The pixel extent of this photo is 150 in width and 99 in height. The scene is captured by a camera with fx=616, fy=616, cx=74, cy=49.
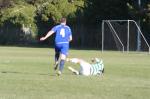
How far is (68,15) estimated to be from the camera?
72.8 m

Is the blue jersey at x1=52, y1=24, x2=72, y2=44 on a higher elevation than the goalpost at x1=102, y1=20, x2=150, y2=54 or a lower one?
higher

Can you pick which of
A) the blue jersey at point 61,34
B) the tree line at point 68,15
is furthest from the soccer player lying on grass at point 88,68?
the tree line at point 68,15

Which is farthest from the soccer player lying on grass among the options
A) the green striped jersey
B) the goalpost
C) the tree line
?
the tree line

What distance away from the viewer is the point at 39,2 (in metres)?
70.2

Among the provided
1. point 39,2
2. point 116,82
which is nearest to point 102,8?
point 39,2

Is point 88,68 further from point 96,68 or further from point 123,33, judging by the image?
point 123,33

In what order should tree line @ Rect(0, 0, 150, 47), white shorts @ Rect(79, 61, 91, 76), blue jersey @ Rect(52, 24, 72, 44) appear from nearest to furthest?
white shorts @ Rect(79, 61, 91, 76), blue jersey @ Rect(52, 24, 72, 44), tree line @ Rect(0, 0, 150, 47)

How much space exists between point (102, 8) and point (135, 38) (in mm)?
12131

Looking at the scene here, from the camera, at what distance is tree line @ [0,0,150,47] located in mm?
63906

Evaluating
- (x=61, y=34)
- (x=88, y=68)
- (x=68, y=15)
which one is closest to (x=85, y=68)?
(x=88, y=68)

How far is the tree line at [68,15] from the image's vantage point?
63906mm

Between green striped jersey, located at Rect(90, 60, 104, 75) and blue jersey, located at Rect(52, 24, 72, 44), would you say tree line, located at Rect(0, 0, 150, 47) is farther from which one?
green striped jersey, located at Rect(90, 60, 104, 75)

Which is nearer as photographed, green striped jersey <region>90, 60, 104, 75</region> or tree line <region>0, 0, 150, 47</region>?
green striped jersey <region>90, 60, 104, 75</region>

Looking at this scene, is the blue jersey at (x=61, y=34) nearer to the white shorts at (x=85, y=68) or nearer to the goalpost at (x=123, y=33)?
the white shorts at (x=85, y=68)
